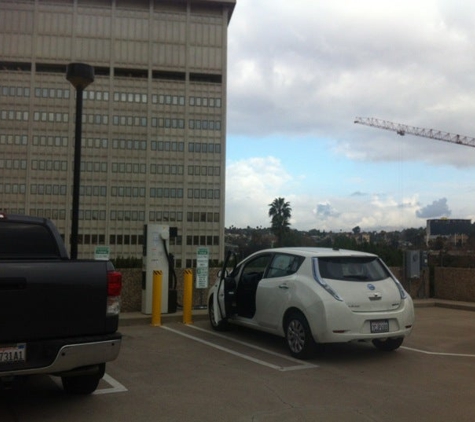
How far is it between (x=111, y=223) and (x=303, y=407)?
121 m

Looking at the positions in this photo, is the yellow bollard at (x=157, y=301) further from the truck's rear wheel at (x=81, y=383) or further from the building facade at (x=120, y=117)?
the building facade at (x=120, y=117)

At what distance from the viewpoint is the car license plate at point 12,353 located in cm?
441

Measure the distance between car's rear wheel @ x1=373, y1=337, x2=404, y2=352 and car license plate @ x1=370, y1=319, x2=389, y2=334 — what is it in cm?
69

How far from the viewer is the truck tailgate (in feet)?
14.5

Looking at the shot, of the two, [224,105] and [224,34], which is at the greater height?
[224,34]

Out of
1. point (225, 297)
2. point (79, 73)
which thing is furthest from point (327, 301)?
point (79, 73)

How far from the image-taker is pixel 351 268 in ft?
25.4

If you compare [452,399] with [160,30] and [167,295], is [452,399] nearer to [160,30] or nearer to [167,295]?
[167,295]

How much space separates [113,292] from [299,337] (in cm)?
331

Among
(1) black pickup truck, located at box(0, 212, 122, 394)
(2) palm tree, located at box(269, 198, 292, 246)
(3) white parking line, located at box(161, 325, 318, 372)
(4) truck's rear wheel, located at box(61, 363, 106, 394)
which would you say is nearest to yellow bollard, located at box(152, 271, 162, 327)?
(3) white parking line, located at box(161, 325, 318, 372)

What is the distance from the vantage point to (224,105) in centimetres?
12962

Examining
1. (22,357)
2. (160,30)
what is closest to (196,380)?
(22,357)

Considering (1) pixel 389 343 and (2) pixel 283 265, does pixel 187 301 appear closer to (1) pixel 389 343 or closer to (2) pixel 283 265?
(2) pixel 283 265

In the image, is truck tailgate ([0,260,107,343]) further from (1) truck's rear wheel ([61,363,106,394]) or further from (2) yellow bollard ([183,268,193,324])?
(2) yellow bollard ([183,268,193,324])
